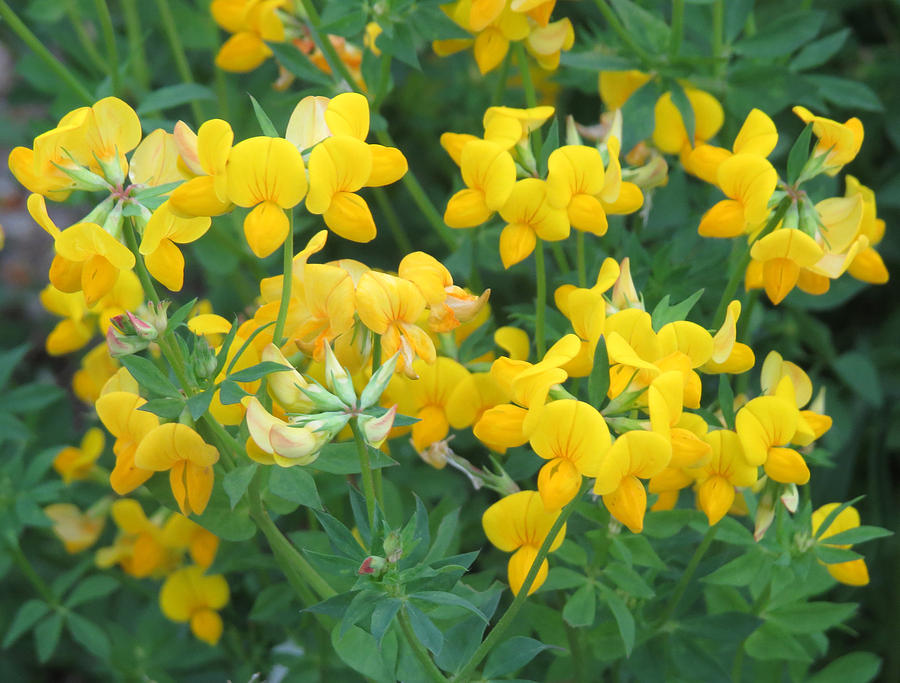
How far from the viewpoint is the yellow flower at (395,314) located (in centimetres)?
166

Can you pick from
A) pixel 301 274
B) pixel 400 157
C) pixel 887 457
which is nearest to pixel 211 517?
pixel 301 274

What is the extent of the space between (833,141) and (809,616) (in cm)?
102

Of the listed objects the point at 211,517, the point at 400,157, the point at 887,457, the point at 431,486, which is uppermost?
the point at 400,157

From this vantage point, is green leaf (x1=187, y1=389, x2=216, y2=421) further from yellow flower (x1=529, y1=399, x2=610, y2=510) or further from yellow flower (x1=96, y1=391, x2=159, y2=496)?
yellow flower (x1=529, y1=399, x2=610, y2=510)

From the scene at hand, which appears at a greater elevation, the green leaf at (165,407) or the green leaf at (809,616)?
the green leaf at (165,407)

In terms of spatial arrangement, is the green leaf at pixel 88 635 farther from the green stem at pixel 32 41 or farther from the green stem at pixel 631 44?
the green stem at pixel 631 44

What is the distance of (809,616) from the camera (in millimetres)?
2199

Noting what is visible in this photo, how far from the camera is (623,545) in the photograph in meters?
1.95

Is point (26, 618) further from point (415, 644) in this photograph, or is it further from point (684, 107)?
point (684, 107)

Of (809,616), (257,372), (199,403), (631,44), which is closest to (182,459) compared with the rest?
(199,403)

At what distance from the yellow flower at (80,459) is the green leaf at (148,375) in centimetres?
120

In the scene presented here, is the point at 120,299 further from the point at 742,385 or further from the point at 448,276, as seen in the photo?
the point at 742,385

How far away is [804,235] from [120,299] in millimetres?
1469

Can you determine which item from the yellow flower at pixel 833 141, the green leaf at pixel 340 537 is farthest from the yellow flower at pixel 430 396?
the yellow flower at pixel 833 141
